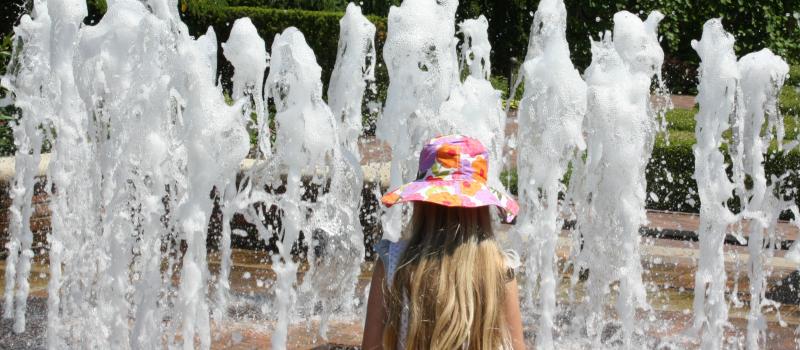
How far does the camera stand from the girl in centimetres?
230

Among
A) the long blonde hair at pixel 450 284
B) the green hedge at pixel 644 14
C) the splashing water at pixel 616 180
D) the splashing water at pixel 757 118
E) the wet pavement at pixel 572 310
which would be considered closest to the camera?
the long blonde hair at pixel 450 284

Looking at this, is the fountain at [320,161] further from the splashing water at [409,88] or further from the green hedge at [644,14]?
the green hedge at [644,14]

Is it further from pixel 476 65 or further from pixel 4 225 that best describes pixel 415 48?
pixel 4 225

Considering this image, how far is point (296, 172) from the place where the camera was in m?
4.65

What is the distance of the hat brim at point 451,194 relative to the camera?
2324 mm


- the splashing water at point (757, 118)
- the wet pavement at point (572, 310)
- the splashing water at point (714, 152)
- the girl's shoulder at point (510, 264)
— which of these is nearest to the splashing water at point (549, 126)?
the wet pavement at point (572, 310)

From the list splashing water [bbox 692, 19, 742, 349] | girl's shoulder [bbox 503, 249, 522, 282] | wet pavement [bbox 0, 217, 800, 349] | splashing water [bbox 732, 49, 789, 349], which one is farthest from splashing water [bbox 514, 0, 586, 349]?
girl's shoulder [bbox 503, 249, 522, 282]

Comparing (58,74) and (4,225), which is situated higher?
(58,74)

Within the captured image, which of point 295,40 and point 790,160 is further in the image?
point 790,160

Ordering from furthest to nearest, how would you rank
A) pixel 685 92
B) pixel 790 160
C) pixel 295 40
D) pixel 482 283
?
pixel 685 92
pixel 790 160
pixel 295 40
pixel 482 283

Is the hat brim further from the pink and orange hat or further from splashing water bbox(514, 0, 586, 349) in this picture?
splashing water bbox(514, 0, 586, 349)

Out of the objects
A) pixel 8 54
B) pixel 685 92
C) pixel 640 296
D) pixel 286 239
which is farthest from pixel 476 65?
pixel 685 92

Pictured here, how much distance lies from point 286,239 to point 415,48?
1408 mm

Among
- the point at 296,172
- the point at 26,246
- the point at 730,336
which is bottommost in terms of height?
the point at 730,336
